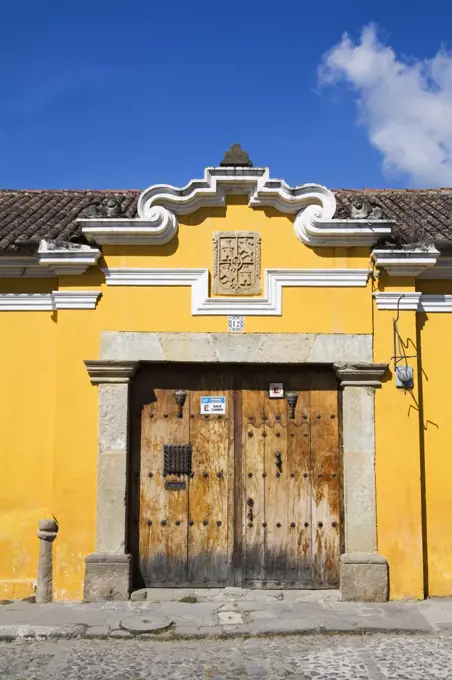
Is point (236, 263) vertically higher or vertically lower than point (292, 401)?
higher

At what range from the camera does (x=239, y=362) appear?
7.13 metres

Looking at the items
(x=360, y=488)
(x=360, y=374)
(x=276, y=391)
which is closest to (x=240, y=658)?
(x=360, y=488)

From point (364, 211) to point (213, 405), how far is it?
2.65 meters

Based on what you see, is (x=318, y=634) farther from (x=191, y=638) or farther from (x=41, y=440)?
(x=41, y=440)

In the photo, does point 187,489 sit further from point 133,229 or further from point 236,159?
point 236,159

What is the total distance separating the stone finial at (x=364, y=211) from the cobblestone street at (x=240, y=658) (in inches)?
163

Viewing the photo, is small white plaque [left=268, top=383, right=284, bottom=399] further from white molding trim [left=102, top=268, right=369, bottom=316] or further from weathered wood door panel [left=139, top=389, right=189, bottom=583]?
weathered wood door panel [left=139, top=389, right=189, bottom=583]

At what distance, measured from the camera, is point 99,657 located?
18.0 ft

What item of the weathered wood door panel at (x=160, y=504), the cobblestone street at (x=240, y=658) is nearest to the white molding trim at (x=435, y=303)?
the weathered wood door panel at (x=160, y=504)

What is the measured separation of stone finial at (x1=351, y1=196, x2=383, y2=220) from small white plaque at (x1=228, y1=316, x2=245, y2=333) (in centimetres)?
164

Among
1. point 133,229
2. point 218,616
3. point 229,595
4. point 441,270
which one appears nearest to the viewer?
point 218,616

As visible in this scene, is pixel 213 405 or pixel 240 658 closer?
pixel 240 658

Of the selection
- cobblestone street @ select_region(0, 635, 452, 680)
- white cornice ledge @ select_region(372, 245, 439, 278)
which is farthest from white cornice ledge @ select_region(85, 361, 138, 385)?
white cornice ledge @ select_region(372, 245, 439, 278)

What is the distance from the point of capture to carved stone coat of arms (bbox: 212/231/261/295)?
721 cm
